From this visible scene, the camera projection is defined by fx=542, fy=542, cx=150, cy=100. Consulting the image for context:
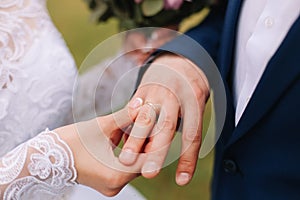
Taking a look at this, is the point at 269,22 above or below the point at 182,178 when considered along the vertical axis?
above

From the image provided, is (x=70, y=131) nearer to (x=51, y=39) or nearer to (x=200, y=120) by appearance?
(x=200, y=120)

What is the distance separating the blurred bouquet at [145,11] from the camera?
1762 millimetres

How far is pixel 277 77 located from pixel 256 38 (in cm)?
9

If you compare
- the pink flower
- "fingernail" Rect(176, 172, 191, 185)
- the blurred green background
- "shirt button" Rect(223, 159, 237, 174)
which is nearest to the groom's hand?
"fingernail" Rect(176, 172, 191, 185)

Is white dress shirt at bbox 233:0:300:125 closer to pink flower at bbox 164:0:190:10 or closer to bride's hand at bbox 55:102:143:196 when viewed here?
bride's hand at bbox 55:102:143:196

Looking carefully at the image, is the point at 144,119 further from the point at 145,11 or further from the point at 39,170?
the point at 145,11

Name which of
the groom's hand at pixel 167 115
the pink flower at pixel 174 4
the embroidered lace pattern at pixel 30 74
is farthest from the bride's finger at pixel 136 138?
the pink flower at pixel 174 4

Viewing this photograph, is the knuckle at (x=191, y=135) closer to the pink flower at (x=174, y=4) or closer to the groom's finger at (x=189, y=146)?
the groom's finger at (x=189, y=146)

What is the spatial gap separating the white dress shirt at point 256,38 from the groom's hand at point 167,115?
8 centimetres

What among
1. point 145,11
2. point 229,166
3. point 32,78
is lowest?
point 145,11

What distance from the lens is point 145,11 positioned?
178 cm

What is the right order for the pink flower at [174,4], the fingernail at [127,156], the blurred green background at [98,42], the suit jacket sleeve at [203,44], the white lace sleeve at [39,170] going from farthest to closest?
the blurred green background at [98,42] < the pink flower at [174,4] < the suit jacket sleeve at [203,44] < the white lace sleeve at [39,170] < the fingernail at [127,156]

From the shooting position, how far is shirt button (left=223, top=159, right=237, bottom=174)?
39.9 inches

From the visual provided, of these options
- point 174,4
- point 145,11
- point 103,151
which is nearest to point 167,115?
point 103,151
